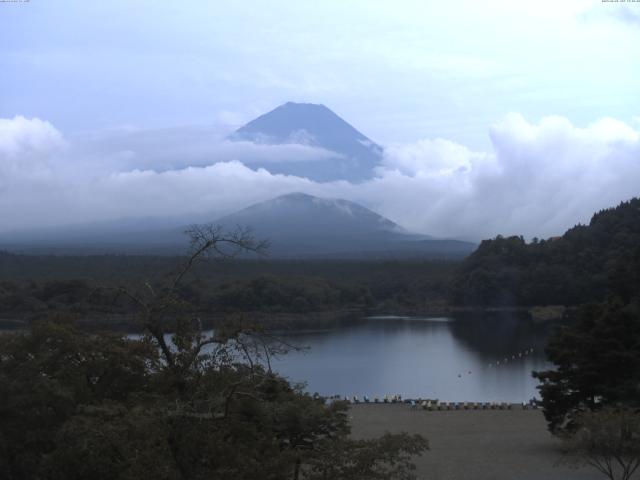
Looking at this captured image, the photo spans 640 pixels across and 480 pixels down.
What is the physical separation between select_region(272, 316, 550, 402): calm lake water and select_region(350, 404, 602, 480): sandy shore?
2.44m

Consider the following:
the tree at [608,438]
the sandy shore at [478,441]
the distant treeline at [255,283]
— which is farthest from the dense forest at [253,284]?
the tree at [608,438]

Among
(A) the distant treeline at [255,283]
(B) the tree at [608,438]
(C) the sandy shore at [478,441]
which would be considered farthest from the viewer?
(A) the distant treeline at [255,283]

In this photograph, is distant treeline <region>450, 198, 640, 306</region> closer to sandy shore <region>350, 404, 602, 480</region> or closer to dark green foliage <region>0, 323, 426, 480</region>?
sandy shore <region>350, 404, 602, 480</region>

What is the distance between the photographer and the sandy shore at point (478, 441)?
32.8ft

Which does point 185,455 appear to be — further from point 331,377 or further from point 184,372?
point 331,377

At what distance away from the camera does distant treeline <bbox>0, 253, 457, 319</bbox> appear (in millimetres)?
35625

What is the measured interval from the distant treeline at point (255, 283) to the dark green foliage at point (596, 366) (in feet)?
69.7

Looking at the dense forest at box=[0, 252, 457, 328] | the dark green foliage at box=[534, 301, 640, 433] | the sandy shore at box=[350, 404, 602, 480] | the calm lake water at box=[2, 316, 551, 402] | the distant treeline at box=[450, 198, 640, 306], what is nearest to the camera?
the sandy shore at box=[350, 404, 602, 480]

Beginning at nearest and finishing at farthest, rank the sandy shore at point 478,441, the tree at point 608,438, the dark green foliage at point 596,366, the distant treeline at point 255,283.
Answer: the tree at point 608,438, the sandy shore at point 478,441, the dark green foliage at point 596,366, the distant treeline at point 255,283

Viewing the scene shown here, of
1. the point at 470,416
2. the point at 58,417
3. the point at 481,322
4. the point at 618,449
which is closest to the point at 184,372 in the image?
the point at 58,417

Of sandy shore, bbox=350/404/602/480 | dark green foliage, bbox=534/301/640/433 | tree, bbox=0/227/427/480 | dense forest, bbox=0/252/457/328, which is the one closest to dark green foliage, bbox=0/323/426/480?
tree, bbox=0/227/427/480

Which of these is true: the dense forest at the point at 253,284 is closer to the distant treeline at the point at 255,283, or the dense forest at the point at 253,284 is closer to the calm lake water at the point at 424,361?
the distant treeline at the point at 255,283

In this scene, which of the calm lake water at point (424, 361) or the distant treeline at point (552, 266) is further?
the distant treeline at point (552, 266)

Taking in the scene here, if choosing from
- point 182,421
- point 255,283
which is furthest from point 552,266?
point 182,421
